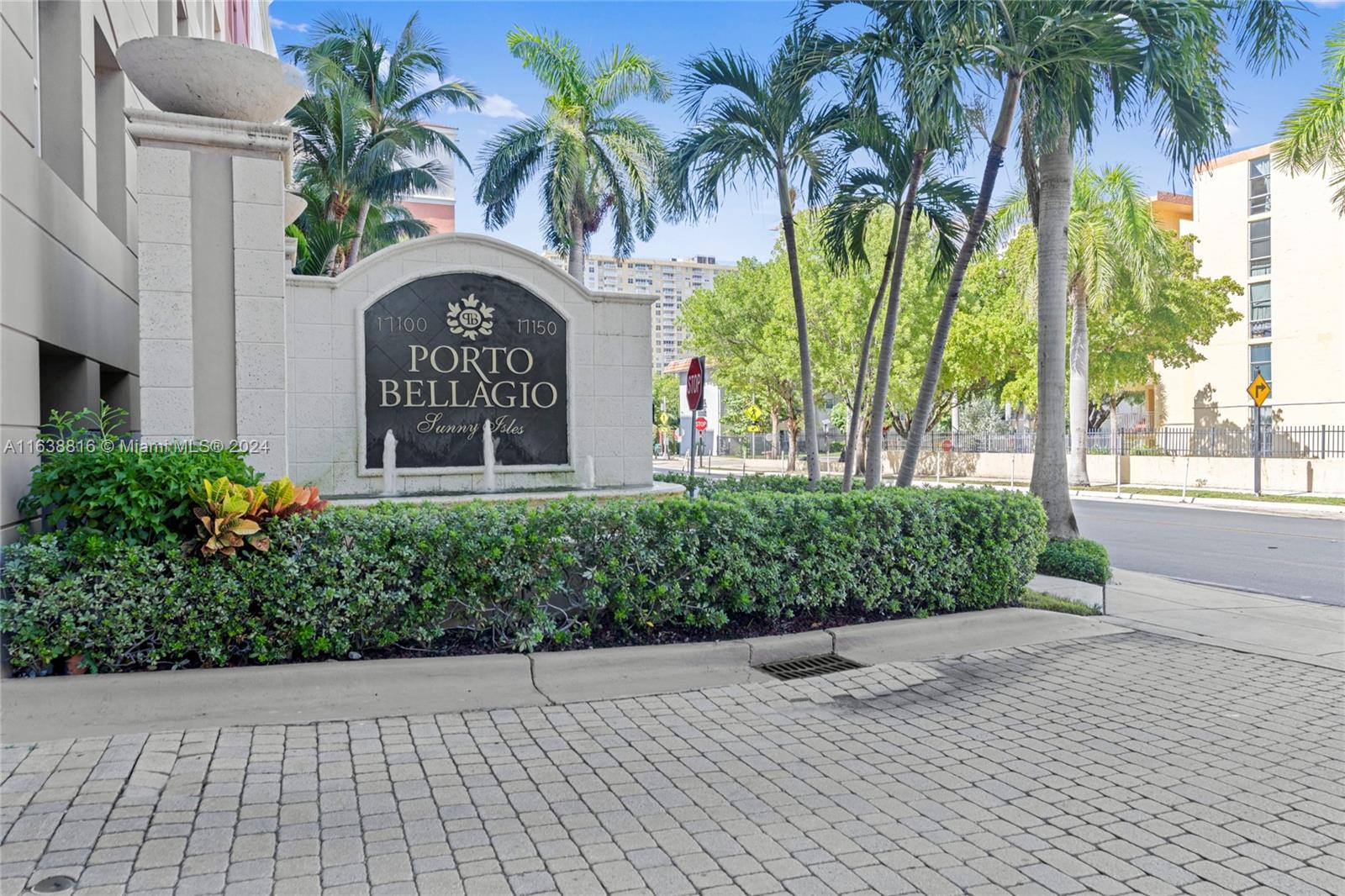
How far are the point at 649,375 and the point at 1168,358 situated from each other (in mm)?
28198

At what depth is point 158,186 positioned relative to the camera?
716 cm

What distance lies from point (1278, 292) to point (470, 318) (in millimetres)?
39456

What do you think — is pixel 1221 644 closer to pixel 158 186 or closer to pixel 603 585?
pixel 603 585

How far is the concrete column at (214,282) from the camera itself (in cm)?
715

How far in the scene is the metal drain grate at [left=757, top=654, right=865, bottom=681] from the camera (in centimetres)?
657

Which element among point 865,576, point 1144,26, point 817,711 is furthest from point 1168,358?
point 817,711

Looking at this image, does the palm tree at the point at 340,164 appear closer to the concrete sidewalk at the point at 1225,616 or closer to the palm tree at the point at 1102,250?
the palm tree at the point at 1102,250

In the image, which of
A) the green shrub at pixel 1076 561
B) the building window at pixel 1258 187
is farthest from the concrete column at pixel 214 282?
the building window at pixel 1258 187

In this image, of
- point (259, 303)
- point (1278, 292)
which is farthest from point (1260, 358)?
point (259, 303)

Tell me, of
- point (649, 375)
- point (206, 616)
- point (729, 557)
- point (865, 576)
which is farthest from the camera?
point (649, 375)

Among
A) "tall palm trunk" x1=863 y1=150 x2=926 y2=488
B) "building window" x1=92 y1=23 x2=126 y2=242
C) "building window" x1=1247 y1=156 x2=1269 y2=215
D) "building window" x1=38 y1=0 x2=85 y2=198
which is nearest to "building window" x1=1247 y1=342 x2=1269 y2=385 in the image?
"building window" x1=1247 y1=156 x2=1269 y2=215

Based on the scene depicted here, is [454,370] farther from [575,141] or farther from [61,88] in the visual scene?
[575,141]

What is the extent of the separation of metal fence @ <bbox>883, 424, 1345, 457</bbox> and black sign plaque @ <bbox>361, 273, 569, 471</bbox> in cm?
1331

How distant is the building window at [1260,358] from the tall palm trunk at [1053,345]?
34513 mm
